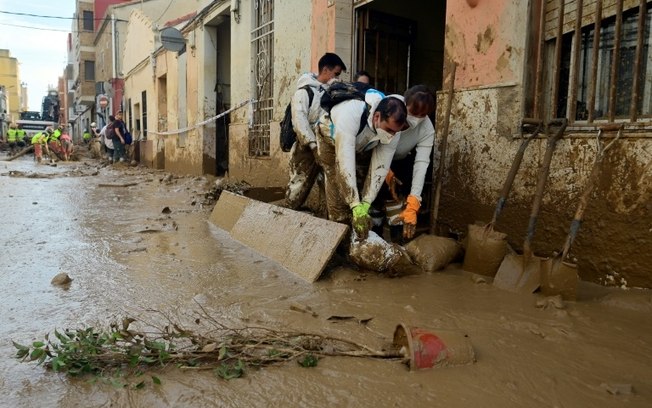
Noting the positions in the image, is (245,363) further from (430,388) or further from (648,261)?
(648,261)

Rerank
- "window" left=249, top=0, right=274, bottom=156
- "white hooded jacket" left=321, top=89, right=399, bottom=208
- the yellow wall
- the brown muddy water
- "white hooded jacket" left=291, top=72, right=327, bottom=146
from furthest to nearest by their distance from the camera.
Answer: the yellow wall → "window" left=249, top=0, right=274, bottom=156 → "white hooded jacket" left=291, top=72, right=327, bottom=146 → "white hooded jacket" left=321, top=89, right=399, bottom=208 → the brown muddy water

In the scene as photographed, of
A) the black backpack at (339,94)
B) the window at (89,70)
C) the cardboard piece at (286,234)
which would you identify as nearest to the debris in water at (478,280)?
the cardboard piece at (286,234)

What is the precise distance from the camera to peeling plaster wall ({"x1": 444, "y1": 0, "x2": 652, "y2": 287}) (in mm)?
2875

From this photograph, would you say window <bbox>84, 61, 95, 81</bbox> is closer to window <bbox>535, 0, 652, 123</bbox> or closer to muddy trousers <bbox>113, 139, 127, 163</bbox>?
muddy trousers <bbox>113, 139, 127, 163</bbox>

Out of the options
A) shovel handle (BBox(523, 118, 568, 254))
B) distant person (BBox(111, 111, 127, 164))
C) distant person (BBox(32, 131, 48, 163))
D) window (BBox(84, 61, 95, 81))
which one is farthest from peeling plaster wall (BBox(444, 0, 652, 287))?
window (BBox(84, 61, 95, 81))

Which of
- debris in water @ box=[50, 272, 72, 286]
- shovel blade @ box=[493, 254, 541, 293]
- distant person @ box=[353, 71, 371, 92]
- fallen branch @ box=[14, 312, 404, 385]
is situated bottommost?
debris in water @ box=[50, 272, 72, 286]

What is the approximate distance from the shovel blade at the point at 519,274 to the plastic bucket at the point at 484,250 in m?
0.09

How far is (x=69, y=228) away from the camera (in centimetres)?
529

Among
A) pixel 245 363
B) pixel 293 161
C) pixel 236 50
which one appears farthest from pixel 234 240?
pixel 236 50

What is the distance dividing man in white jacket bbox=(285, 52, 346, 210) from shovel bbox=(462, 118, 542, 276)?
165 cm

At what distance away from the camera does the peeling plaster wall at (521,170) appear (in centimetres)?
288

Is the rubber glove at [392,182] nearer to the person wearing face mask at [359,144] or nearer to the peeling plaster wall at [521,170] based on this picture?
the person wearing face mask at [359,144]

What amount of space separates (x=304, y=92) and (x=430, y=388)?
10.4 ft

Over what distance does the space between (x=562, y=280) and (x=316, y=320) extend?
140cm
